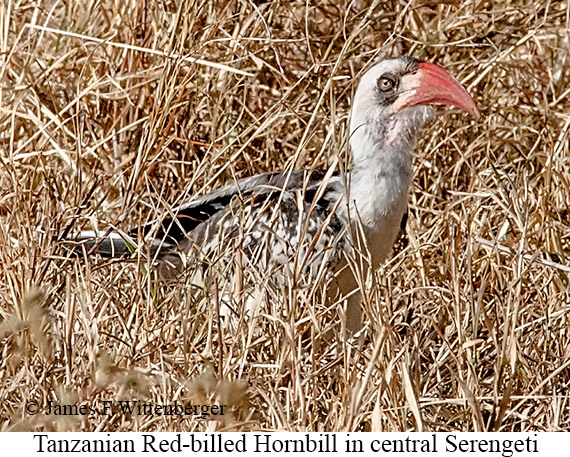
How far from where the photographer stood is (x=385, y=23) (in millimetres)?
4723

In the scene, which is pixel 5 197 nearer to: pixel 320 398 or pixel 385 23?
pixel 320 398

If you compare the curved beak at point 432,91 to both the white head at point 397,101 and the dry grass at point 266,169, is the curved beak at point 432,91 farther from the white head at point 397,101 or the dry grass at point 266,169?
the dry grass at point 266,169

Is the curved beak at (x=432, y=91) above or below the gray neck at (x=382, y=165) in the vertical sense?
above

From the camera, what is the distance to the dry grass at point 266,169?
2.92 m

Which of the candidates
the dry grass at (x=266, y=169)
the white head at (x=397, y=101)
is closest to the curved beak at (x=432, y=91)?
the white head at (x=397, y=101)

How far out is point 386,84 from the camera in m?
4.00

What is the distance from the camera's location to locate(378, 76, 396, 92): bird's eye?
13.1 ft

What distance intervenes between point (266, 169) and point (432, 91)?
0.90 meters

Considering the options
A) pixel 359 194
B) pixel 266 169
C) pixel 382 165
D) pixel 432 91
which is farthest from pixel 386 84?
pixel 266 169

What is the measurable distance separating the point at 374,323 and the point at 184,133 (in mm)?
1825

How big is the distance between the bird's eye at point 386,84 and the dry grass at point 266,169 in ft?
0.56

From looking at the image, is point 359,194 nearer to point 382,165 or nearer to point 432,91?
point 382,165

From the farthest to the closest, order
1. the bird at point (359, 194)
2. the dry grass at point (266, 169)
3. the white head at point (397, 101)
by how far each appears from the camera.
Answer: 1. the white head at point (397, 101)
2. the bird at point (359, 194)
3. the dry grass at point (266, 169)

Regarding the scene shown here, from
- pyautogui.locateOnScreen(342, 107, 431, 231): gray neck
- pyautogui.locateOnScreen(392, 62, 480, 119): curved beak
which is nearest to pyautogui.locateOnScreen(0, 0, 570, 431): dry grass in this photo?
pyautogui.locateOnScreen(342, 107, 431, 231): gray neck
